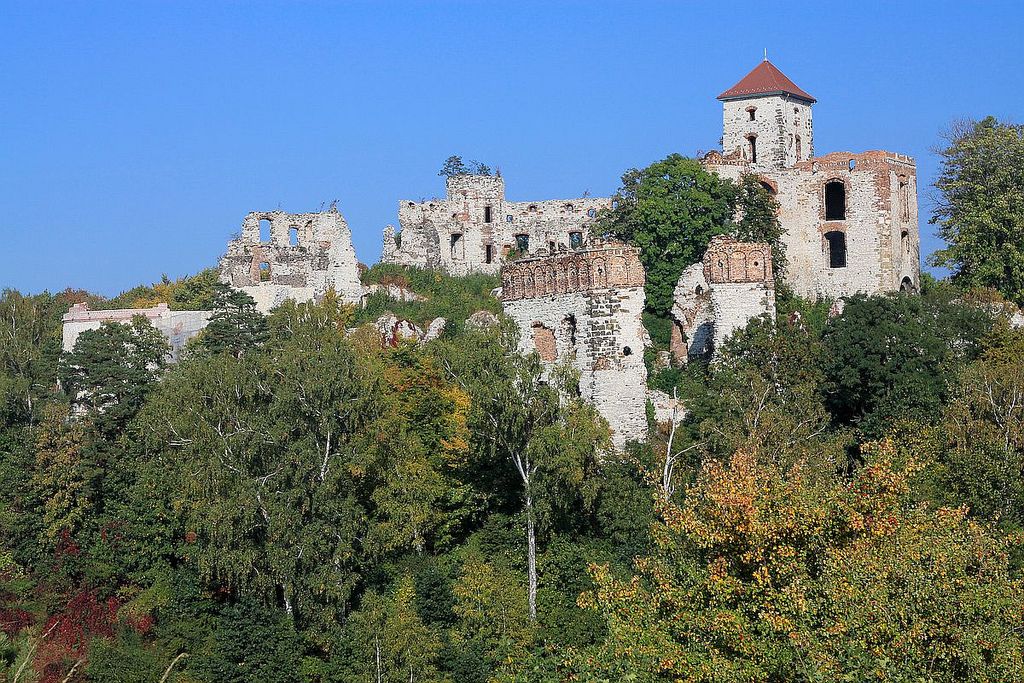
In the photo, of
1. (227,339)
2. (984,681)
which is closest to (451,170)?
(227,339)

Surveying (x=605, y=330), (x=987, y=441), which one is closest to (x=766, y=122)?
(x=605, y=330)

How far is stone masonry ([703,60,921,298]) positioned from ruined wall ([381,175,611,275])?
723cm

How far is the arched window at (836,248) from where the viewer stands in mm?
55188

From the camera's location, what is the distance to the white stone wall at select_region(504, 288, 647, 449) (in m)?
43.1

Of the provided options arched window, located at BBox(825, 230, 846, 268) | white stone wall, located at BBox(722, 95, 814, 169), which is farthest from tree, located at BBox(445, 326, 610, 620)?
white stone wall, located at BBox(722, 95, 814, 169)

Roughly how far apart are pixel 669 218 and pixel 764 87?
7.81 m

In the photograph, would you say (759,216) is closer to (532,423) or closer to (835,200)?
(835,200)

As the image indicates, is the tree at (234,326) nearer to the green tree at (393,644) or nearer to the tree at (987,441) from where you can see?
the green tree at (393,644)

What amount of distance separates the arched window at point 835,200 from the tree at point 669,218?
11.2 feet

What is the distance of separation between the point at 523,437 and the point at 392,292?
19088mm

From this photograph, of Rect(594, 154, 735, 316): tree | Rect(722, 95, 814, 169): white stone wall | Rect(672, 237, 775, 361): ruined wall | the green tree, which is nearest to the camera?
the green tree

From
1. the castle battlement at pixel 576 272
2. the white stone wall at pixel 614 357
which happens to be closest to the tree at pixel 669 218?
the castle battlement at pixel 576 272

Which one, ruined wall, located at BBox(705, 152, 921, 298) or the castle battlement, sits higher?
ruined wall, located at BBox(705, 152, 921, 298)

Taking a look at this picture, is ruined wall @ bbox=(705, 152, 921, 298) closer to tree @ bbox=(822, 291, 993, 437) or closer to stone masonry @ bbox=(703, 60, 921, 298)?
stone masonry @ bbox=(703, 60, 921, 298)
